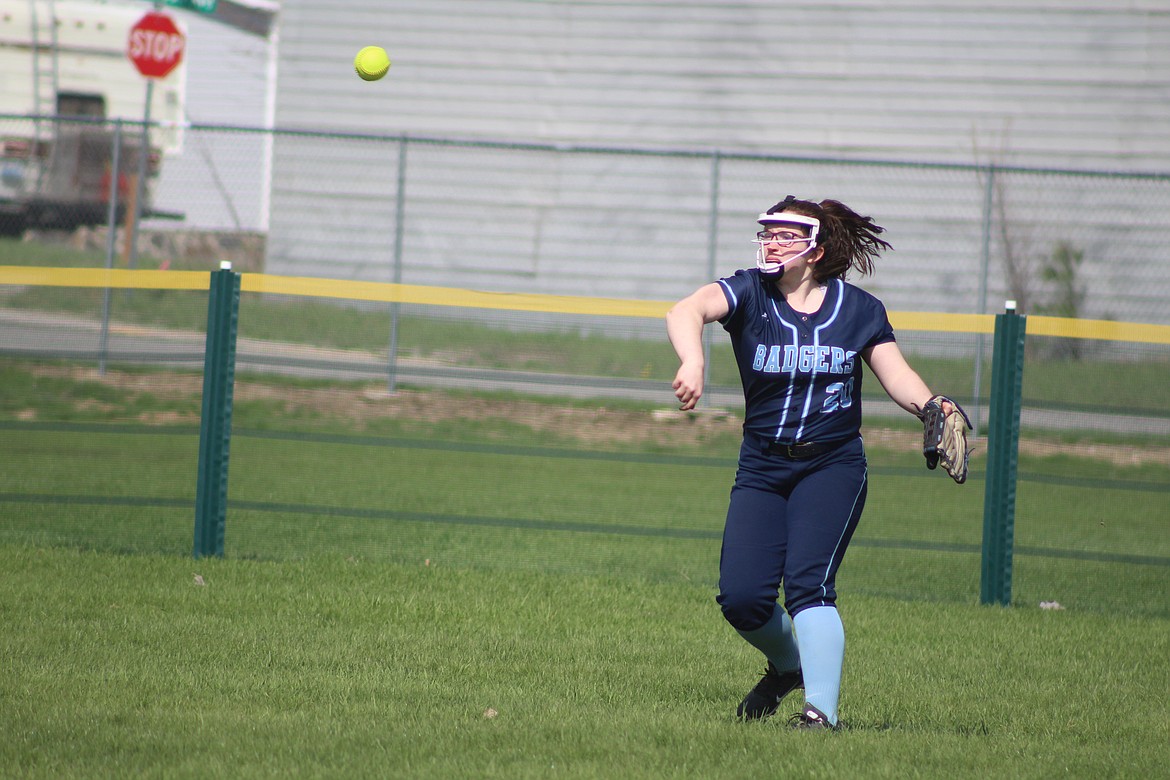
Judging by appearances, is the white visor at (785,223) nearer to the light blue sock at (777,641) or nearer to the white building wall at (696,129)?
the light blue sock at (777,641)

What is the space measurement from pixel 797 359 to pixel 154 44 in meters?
16.4

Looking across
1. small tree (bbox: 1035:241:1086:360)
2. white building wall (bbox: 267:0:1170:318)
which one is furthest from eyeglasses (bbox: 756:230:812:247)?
white building wall (bbox: 267:0:1170:318)

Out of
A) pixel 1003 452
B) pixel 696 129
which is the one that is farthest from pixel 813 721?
pixel 696 129

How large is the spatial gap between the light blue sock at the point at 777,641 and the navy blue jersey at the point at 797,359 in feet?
2.31

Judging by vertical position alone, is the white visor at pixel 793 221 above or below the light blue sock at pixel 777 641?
above

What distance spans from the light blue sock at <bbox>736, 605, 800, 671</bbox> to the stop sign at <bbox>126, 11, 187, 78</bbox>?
1601 cm

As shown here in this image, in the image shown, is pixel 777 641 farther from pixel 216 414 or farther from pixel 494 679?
pixel 216 414

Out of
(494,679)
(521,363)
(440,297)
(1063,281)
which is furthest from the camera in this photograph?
(1063,281)

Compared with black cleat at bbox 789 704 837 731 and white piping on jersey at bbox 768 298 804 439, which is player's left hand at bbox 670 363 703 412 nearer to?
white piping on jersey at bbox 768 298 804 439

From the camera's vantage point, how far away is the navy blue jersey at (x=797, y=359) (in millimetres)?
4777

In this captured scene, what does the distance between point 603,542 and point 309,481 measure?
2.90 metres

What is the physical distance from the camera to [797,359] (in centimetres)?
477

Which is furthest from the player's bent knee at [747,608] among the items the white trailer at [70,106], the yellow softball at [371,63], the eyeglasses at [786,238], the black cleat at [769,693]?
the white trailer at [70,106]

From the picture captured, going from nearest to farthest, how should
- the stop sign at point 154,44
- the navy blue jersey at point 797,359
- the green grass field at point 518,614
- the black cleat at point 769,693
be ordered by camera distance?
the green grass field at point 518,614, the navy blue jersey at point 797,359, the black cleat at point 769,693, the stop sign at point 154,44
